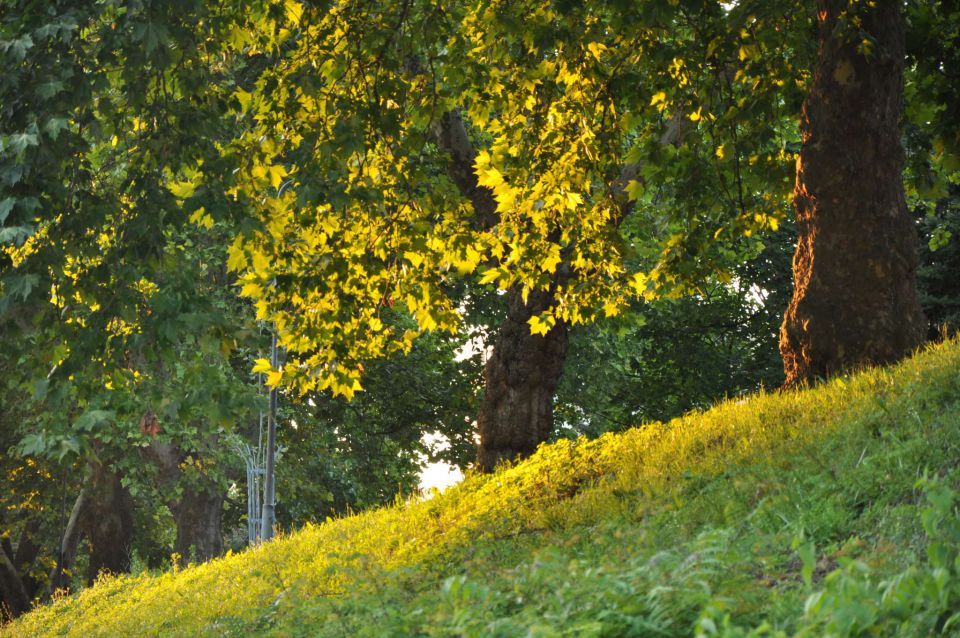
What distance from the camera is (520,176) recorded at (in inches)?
435

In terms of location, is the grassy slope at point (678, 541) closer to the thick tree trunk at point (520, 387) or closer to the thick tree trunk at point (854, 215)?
the thick tree trunk at point (854, 215)

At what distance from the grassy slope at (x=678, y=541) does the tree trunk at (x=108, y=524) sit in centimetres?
1189

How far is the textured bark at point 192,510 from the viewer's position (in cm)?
2438

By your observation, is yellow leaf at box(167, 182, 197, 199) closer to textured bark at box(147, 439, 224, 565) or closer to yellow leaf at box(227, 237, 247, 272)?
yellow leaf at box(227, 237, 247, 272)

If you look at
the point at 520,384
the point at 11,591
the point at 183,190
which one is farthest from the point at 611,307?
the point at 11,591

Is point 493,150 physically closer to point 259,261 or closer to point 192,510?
point 259,261

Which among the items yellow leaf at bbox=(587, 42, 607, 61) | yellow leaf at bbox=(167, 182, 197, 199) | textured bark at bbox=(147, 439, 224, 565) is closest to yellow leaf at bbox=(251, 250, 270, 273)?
yellow leaf at bbox=(167, 182, 197, 199)

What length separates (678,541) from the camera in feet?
21.1

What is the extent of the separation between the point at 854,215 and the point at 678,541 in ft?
14.7

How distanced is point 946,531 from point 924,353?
4510 millimetres

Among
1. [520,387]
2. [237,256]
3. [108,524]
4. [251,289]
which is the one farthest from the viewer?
[108,524]

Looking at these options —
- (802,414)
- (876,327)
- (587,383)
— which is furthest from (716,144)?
(587,383)

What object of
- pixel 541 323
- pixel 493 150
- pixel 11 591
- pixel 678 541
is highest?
pixel 493 150

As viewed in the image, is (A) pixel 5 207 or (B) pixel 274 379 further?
(B) pixel 274 379
